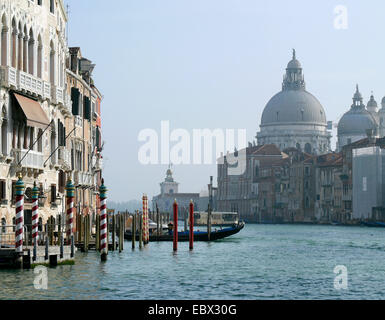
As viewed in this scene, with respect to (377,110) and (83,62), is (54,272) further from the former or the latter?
(377,110)

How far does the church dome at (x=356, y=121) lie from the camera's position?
520ft

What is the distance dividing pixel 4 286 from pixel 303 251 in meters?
22.3

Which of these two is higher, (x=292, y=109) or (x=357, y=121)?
(x=292, y=109)

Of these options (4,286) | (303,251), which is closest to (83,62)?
(303,251)

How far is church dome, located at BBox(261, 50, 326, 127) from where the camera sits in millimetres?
164625

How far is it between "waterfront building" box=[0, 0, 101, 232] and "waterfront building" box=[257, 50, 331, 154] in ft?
431

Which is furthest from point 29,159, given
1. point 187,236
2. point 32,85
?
point 187,236

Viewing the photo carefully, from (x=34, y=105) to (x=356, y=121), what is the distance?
13406 centimetres

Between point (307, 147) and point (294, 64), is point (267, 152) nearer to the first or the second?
point (307, 147)

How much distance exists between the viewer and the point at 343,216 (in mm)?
112875

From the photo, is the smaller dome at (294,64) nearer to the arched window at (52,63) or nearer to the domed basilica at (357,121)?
the domed basilica at (357,121)

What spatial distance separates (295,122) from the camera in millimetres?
165125
